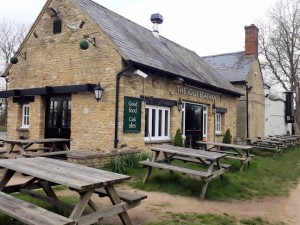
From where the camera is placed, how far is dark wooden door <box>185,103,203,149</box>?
45.2ft

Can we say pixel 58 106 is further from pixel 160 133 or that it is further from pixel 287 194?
pixel 287 194

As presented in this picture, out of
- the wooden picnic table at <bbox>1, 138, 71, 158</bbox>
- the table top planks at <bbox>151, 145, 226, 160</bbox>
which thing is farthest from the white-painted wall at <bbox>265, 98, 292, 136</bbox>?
the table top planks at <bbox>151, 145, 226, 160</bbox>

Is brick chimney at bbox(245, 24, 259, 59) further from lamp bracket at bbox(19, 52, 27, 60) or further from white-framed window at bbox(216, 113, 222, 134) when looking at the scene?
lamp bracket at bbox(19, 52, 27, 60)

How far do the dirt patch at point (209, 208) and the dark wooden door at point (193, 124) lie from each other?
6.86m

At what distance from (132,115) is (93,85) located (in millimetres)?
1612

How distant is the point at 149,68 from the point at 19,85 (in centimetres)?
563

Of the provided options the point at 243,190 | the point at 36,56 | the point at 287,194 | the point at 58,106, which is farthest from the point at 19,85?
the point at 287,194

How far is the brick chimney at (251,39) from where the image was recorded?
21.3 metres

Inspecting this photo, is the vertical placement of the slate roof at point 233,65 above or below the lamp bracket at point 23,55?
above

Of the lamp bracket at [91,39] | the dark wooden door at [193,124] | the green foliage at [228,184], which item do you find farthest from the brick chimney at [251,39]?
the lamp bracket at [91,39]

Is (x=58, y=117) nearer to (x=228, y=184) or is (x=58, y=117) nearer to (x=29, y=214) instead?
(x=228, y=184)

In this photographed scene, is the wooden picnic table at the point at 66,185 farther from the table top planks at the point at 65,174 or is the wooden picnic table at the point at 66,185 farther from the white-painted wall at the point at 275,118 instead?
the white-painted wall at the point at 275,118

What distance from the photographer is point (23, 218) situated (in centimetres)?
346

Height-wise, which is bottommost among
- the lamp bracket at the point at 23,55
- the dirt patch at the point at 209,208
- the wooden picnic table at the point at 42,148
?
the dirt patch at the point at 209,208
